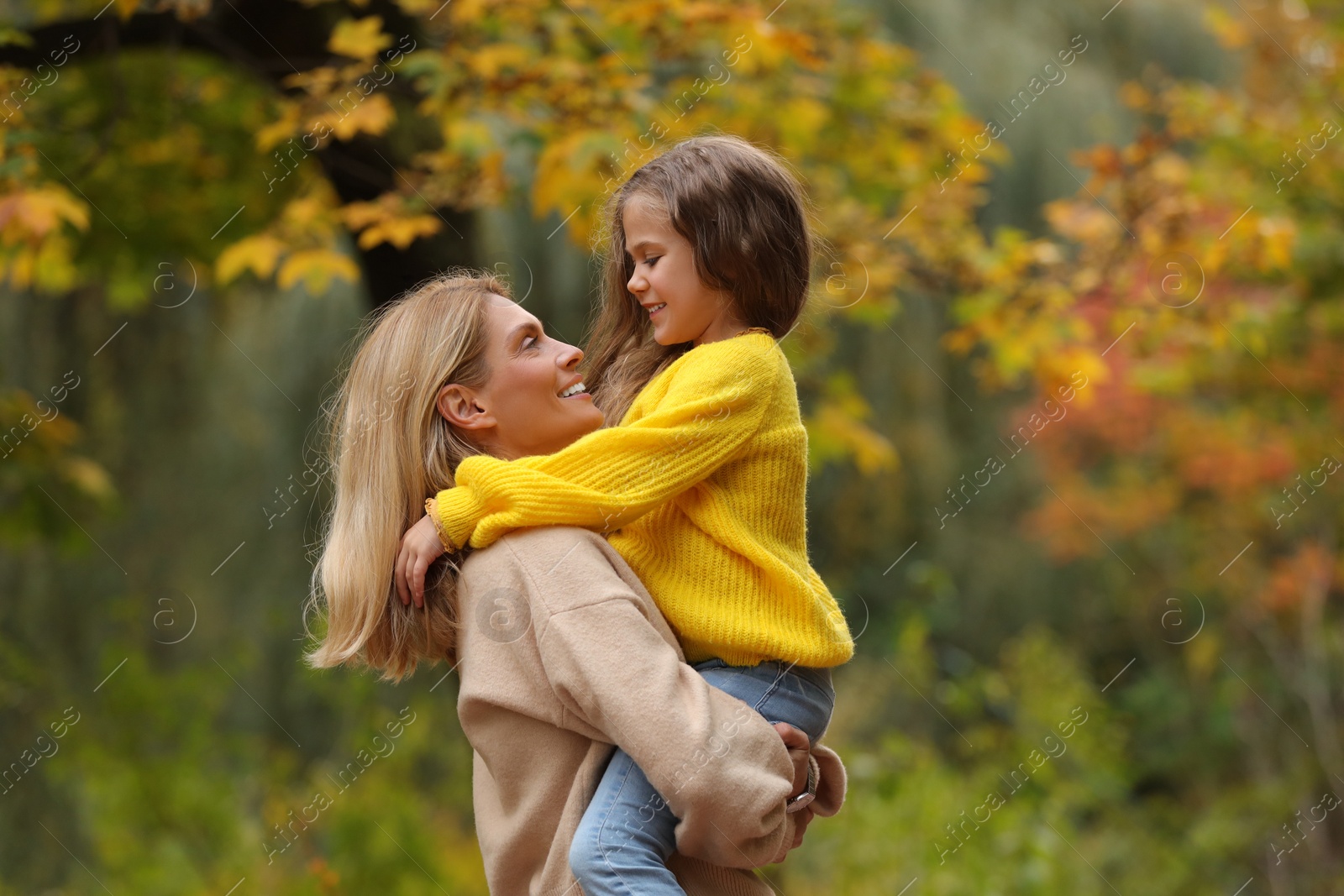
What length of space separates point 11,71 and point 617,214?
1.83 meters

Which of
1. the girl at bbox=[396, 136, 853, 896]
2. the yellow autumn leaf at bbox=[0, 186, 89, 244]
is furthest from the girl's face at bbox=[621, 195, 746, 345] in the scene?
the yellow autumn leaf at bbox=[0, 186, 89, 244]

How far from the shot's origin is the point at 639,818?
63.3 inches

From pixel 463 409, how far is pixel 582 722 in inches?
18.8

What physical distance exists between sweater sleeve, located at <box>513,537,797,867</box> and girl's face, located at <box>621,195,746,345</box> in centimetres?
39

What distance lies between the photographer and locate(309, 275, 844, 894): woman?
62.5 inches

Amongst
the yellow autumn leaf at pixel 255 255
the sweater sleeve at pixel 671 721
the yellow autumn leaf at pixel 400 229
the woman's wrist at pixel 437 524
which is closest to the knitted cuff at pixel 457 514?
the woman's wrist at pixel 437 524

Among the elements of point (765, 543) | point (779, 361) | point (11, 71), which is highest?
point (11, 71)

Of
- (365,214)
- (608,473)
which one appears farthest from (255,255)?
(608,473)

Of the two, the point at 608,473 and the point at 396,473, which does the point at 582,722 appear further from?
the point at 396,473

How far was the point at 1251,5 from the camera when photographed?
22.7 ft

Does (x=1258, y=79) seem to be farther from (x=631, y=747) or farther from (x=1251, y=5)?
(x=631, y=747)

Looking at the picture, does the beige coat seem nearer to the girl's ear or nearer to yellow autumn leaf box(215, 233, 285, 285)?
the girl's ear

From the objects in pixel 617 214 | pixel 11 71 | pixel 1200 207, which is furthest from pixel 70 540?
pixel 1200 207

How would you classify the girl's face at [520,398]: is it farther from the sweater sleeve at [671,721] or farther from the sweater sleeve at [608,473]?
the sweater sleeve at [671,721]
